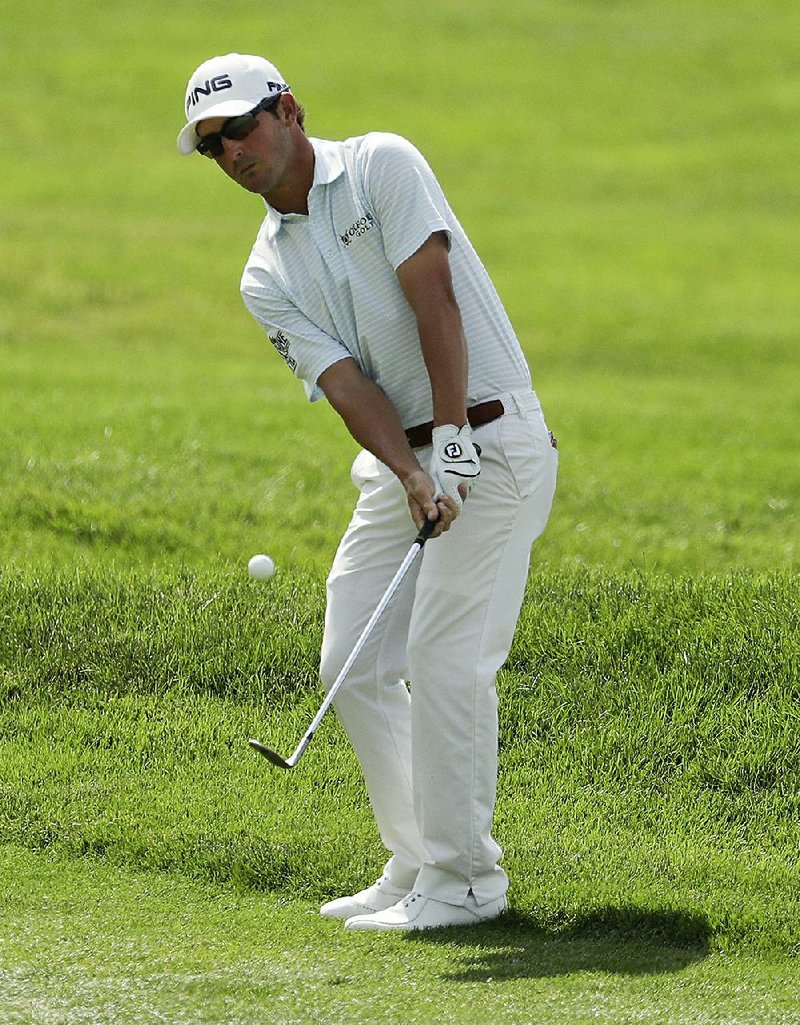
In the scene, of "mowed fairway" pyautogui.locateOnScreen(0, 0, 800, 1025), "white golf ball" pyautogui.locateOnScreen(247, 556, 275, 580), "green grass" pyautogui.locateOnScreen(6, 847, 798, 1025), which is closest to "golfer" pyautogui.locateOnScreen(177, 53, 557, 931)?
"green grass" pyautogui.locateOnScreen(6, 847, 798, 1025)

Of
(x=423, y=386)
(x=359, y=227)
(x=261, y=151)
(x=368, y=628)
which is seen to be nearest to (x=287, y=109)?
(x=261, y=151)

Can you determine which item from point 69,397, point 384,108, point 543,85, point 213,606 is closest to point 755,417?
point 69,397

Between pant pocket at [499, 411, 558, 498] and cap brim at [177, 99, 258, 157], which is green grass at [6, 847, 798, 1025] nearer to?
pant pocket at [499, 411, 558, 498]

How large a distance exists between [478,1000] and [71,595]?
3.59 metres

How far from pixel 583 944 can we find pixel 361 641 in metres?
1.09

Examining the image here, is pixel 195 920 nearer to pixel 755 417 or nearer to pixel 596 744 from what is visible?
pixel 596 744

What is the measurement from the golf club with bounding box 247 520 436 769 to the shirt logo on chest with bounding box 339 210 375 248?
0.86 meters

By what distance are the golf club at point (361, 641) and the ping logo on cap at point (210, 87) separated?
138cm

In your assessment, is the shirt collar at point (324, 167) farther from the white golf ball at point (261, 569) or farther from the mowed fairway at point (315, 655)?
the white golf ball at point (261, 569)

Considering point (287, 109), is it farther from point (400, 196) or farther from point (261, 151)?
point (400, 196)

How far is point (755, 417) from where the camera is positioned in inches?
597

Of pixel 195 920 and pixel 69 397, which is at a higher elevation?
pixel 69 397

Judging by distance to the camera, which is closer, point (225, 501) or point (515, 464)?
point (515, 464)

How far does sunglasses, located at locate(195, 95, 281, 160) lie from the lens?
4.68 m
